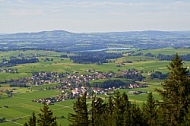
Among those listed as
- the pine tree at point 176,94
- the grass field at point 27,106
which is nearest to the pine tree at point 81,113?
the pine tree at point 176,94

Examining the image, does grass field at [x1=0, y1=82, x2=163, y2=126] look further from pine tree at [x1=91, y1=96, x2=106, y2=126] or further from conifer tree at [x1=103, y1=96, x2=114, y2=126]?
pine tree at [x1=91, y1=96, x2=106, y2=126]

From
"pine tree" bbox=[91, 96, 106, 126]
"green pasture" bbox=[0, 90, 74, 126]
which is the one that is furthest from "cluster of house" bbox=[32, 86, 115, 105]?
"pine tree" bbox=[91, 96, 106, 126]

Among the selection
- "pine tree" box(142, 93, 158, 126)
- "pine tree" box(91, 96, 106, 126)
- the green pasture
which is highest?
"pine tree" box(142, 93, 158, 126)

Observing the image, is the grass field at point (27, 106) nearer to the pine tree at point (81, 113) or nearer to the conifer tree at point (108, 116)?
the conifer tree at point (108, 116)

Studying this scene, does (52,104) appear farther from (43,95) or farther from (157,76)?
(157,76)

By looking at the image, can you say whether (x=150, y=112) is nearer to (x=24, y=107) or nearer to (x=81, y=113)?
(x=81, y=113)

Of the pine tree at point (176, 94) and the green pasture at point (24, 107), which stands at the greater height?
the pine tree at point (176, 94)

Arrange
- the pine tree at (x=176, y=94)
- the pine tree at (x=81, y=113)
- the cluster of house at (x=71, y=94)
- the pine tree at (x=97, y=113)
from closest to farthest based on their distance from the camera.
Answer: the pine tree at (x=176, y=94) < the pine tree at (x=81, y=113) < the pine tree at (x=97, y=113) < the cluster of house at (x=71, y=94)

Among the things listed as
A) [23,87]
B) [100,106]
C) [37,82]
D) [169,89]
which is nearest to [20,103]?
[23,87]

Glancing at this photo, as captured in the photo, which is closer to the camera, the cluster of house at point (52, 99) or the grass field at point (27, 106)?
the grass field at point (27, 106)

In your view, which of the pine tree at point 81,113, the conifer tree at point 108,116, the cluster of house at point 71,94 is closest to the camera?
the conifer tree at point 108,116
